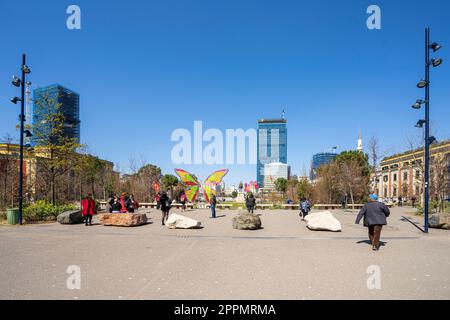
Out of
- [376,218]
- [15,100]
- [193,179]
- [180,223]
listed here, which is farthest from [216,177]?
[376,218]

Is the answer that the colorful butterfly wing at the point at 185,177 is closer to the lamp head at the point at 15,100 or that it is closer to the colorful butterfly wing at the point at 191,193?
the colorful butterfly wing at the point at 191,193

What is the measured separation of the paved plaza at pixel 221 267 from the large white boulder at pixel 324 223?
1.59 meters

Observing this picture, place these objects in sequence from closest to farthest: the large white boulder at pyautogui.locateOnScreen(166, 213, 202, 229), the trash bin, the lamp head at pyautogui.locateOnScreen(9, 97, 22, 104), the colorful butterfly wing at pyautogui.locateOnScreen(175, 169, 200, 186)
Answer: the large white boulder at pyautogui.locateOnScreen(166, 213, 202, 229) < the lamp head at pyautogui.locateOnScreen(9, 97, 22, 104) < the trash bin < the colorful butterfly wing at pyautogui.locateOnScreen(175, 169, 200, 186)

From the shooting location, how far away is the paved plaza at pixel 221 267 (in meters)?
4.62

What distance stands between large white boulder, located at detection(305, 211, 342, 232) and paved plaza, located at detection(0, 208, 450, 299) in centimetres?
159

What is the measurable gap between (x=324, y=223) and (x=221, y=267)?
8.14 m

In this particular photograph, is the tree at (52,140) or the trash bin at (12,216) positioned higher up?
the tree at (52,140)

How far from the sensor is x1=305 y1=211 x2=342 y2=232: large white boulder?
12.0 metres

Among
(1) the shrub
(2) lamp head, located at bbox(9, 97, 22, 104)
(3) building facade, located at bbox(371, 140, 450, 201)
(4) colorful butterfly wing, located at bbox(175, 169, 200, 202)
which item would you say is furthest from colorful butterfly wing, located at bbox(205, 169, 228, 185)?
(3) building facade, located at bbox(371, 140, 450, 201)

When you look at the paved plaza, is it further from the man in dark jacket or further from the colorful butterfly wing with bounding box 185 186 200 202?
the colorful butterfly wing with bounding box 185 186 200 202

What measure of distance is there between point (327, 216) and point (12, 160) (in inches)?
1088

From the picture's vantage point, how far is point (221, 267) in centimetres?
613

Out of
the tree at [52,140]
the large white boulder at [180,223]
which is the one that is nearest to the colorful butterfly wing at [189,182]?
→ the tree at [52,140]

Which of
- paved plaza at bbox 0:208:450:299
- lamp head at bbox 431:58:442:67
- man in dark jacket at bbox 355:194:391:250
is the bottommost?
paved plaza at bbox 0:208:450:299
